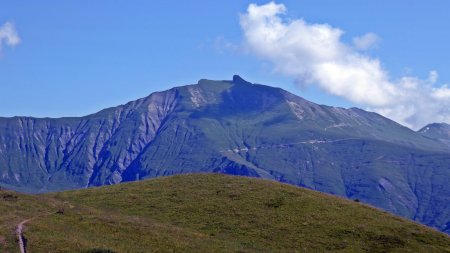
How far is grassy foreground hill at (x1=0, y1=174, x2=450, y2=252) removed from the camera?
80125 mm

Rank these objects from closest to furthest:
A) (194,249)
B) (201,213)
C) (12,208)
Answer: (194,249) < (12,208) < (201,213)

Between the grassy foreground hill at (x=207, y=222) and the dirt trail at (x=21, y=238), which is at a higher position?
the grassy foreground hill at (x=207, y=222)

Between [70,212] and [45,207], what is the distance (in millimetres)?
6244

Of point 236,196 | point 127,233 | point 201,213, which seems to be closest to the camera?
point 127,233

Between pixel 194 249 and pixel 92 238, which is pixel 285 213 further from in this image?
pixel 92 238

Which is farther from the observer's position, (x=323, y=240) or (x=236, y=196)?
(x=236, y=196)

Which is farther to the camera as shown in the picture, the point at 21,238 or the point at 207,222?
the point at 207,222

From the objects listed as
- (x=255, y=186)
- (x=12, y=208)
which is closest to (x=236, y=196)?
(x=255, y=186)

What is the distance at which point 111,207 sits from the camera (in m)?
107

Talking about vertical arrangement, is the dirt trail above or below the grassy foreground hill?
below

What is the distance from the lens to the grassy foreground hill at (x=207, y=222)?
80125 mm

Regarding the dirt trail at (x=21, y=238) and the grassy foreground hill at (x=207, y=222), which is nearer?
the dirt trail at (x=21, y=238)

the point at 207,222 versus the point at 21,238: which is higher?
the point at 207,222

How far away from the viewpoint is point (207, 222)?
9625cm
